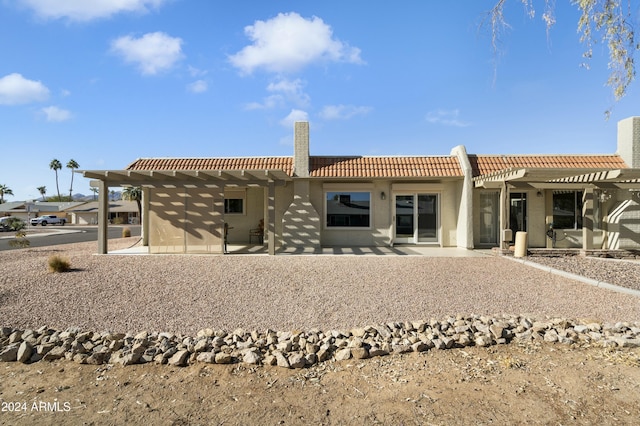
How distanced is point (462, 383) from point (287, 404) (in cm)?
209

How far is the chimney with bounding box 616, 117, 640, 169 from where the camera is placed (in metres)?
14.2

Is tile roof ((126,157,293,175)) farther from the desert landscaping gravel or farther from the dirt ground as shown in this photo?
the dirt ground

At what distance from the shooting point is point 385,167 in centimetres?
1505

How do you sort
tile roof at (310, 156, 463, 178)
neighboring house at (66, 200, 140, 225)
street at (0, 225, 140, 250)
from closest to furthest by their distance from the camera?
tile roof at (310, 156, 463, 178)
street at (0, 225, 140, 250)
neighboring house at (66, 200, 140, 225)

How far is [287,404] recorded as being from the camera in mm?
3848

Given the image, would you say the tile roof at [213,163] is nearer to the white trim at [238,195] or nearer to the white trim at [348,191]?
the white trim at [238,195]

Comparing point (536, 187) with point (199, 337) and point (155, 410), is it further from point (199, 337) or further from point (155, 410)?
point (155, 410)

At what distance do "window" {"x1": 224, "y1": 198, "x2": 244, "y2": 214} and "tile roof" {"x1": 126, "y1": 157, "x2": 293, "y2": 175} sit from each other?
154cm

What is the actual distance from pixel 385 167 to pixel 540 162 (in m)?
6.77

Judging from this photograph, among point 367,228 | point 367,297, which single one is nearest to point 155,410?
point 367,297

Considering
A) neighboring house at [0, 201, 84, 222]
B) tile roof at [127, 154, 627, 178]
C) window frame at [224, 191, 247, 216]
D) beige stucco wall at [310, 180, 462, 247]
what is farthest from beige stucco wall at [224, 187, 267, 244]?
neighboring house at [0, 201, 84, 222]

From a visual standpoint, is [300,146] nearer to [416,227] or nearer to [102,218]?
[416,227]

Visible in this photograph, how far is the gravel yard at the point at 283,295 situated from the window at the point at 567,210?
15.1 ft

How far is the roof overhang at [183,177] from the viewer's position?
11.9 meters
